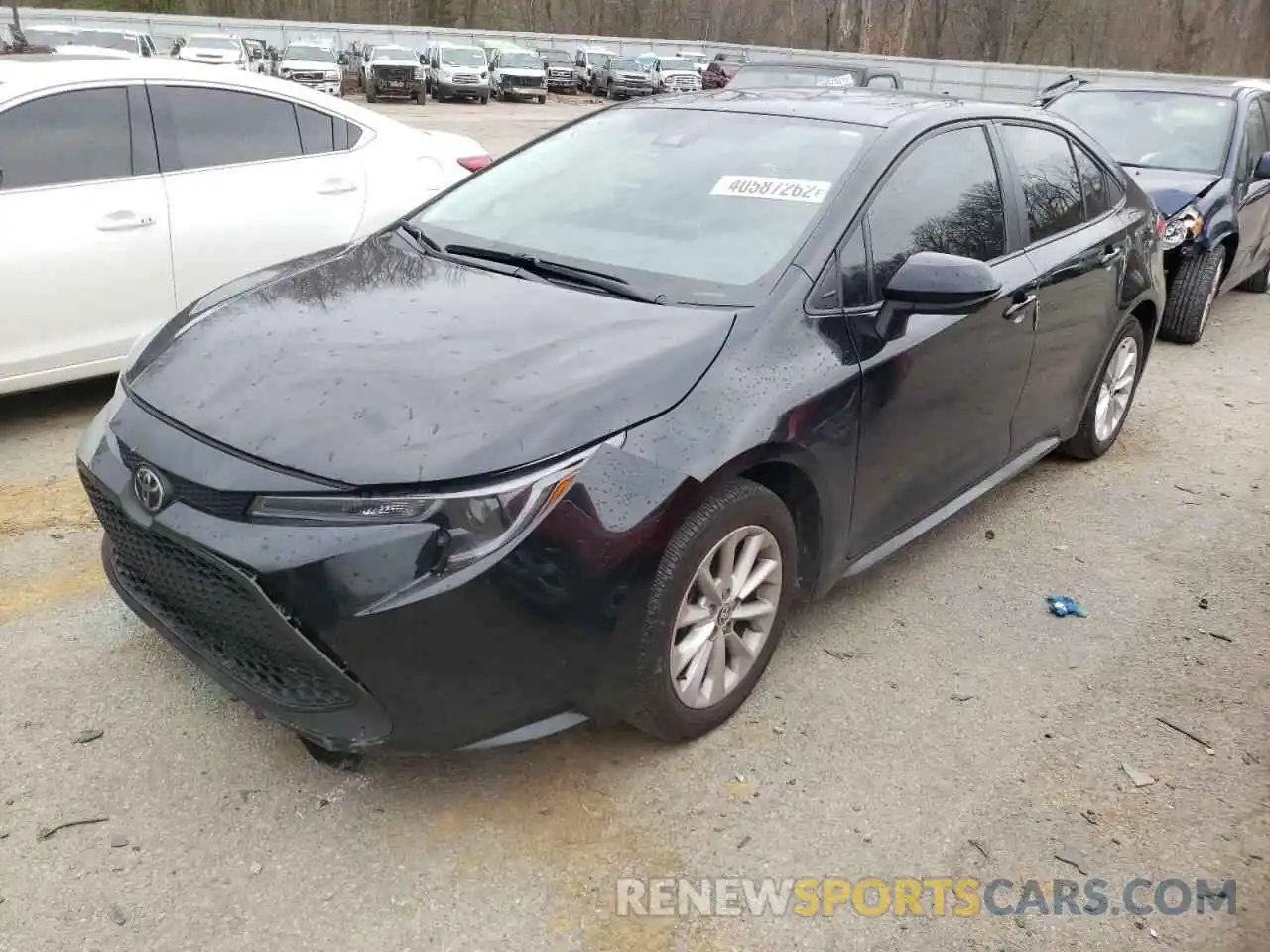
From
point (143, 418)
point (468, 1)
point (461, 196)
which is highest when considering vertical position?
point (468, 1)

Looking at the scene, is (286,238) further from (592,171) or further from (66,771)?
(66,771)

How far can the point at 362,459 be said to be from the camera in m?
2.26

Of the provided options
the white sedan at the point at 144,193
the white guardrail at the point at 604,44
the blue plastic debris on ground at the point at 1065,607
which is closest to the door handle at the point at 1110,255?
the blue plastic debris on ground at the point at 1065,607

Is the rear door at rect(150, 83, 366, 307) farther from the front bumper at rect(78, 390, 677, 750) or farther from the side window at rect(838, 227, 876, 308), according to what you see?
the side window at rect(838, 227, 876, 308)

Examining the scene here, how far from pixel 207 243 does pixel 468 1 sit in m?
64.7

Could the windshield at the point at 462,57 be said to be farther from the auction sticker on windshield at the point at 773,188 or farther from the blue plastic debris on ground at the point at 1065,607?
the blue plastic debris on ground at the point at 1065,607

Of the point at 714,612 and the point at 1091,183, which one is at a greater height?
the point at 1091,183

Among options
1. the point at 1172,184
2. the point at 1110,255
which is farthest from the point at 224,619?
the point at 1172,184

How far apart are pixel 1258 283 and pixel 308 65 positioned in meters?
27.6

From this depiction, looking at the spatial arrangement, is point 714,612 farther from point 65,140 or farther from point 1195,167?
point 1195,167

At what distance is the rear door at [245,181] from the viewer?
16.0 feet

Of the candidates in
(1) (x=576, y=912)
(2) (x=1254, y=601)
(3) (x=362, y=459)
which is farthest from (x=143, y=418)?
(2) (x=1254, y=601)

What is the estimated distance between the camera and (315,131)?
5426 millimetres

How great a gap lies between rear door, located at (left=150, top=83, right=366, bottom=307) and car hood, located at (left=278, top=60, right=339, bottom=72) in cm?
2740
